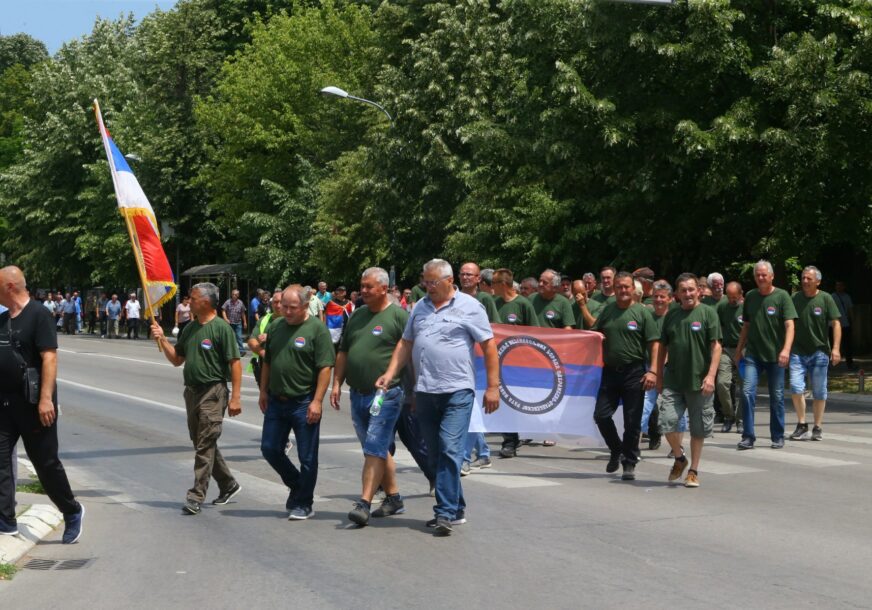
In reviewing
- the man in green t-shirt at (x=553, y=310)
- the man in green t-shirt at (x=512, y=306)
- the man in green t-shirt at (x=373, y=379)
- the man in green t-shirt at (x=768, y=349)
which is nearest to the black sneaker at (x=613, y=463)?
the man in green t-shirt at (x=512, y=306)

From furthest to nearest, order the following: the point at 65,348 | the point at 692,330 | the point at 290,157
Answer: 1. the point at 290,157
2. the point at 65,348
3. the point at 692,330

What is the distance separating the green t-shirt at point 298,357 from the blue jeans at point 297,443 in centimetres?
10

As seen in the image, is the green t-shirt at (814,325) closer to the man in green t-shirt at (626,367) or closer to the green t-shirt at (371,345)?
the man in green t-shirt at (626,367)

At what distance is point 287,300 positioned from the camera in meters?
9.05

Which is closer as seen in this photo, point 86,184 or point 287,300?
point 287,300

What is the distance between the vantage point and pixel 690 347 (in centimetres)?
1071

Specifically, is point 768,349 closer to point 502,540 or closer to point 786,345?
point 786,345

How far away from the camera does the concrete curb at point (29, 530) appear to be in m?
7.73

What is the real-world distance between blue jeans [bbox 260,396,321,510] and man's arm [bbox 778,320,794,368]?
5.80 metres

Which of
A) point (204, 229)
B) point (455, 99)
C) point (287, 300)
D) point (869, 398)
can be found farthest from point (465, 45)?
point (287, 300)

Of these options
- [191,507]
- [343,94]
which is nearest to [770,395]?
[191,507]

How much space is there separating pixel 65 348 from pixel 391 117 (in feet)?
47.5

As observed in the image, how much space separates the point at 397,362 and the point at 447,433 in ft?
2.00

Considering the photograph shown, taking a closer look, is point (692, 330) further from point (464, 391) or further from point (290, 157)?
point (290, 157)
